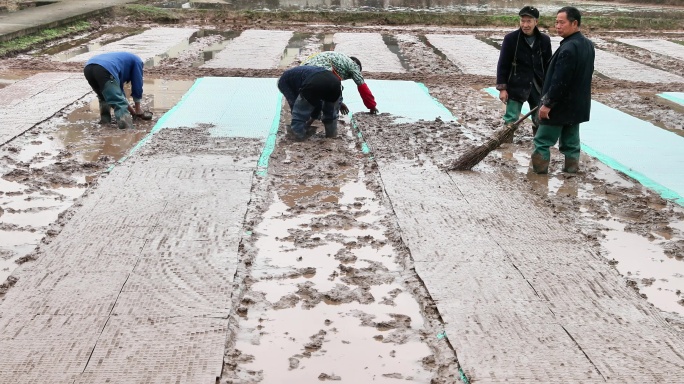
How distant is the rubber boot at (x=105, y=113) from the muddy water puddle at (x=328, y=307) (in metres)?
2.77

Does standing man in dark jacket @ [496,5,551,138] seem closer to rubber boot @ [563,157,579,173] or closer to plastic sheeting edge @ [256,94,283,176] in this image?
rubber boot @ [563,157,579,173]

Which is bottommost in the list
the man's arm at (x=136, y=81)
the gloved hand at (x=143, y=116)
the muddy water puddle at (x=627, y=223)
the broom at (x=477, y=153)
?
the muddy water puddle at (x=627, y=223)

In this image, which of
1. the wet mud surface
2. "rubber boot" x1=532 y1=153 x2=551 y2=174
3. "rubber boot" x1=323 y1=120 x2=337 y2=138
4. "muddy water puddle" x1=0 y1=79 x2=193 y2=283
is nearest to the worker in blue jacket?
"muddy water puddle" x1=0 y1=79 x2=193 y2=283

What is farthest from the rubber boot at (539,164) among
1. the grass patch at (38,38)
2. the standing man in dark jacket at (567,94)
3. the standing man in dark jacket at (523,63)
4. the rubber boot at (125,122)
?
the grass patch at (38,38)

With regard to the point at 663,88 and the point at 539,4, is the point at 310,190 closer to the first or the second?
the point at 663,88

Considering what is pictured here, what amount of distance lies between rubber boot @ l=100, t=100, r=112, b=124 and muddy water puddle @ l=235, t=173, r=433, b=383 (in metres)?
2.77

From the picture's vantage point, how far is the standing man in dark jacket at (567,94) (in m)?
5.15

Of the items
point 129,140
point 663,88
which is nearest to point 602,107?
point 663,88

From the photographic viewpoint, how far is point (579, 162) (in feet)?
19.8

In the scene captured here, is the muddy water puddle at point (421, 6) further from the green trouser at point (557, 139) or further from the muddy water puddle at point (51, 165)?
the green trouser at point (557, 139)

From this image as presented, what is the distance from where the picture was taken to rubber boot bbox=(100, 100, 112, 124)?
6742 mm

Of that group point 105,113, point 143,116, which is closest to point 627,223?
point 143,116

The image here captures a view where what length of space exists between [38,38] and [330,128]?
26.3 feet

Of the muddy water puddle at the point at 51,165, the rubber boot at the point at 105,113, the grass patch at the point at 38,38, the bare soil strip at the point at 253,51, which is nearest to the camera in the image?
the muddy water puddle at the point at 51,165
